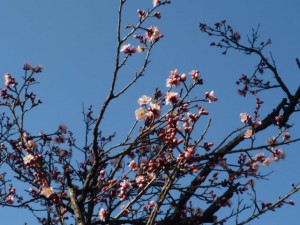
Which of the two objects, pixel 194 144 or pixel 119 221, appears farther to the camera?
pixel 119 221

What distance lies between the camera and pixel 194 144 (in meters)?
4.11

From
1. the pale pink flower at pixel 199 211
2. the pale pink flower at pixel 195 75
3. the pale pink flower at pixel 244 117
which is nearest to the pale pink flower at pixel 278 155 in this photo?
the pale pink flower at pixel 244 117

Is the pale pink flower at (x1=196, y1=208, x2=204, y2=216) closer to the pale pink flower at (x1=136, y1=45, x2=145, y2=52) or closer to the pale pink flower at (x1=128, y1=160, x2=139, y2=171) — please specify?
the pale pink flower at (x1=128, y1=160, x2=139, y2=171)

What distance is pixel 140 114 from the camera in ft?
14.4

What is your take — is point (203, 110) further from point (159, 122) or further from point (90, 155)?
point (90, 155)

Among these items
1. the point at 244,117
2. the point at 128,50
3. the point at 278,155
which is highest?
the point at 128,50

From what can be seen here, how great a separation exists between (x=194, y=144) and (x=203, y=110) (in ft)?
1.33

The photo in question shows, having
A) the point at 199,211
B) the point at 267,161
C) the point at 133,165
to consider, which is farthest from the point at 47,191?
the point at 267,161

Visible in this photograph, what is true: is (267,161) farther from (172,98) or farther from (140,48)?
(140,48)

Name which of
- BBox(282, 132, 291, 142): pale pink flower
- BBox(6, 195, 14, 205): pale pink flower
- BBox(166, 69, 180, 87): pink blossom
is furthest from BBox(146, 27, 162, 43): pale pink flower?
BBox(6, 195, 14, 205): pale pink flower

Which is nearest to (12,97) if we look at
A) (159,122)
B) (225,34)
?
(159,122)

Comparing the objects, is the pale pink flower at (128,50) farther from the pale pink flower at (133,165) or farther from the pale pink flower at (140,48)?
the pale pink flower at (133,165)


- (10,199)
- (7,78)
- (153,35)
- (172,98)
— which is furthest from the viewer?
(10,199)

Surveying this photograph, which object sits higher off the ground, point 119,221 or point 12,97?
point 12,97
